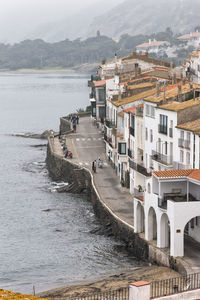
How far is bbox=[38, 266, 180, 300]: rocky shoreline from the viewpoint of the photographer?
1563 inches

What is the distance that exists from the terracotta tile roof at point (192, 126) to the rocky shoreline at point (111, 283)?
9532 mm

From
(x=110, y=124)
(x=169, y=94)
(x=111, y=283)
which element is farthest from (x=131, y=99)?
(x=111, y=283)

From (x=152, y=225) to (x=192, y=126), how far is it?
7559 mm

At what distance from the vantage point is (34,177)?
8375 cm

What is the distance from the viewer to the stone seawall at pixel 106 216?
42.7 meters

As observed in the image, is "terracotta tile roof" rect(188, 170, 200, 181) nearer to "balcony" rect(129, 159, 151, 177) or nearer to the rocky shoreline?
the rocky shoreline

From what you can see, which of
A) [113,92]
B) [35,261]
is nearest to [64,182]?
[113,92]

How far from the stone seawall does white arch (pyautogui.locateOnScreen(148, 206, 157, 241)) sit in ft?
1.92

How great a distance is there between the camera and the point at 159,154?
53781 mm

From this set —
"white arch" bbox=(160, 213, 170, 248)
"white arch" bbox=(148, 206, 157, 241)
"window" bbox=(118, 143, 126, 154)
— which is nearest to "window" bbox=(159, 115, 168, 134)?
"white arch" bbox=(148, 206, 157, 241)

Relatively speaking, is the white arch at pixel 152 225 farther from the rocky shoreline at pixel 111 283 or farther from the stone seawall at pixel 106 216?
the rocky shoreline at pixel 111 283

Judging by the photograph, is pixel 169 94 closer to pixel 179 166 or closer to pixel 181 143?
pixel 181 143

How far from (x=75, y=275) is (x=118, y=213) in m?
9.56

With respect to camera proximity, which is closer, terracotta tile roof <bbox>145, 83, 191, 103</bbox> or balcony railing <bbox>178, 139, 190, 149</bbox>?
balcony railing <bbox>178, 139, 190, 149</bbox>
